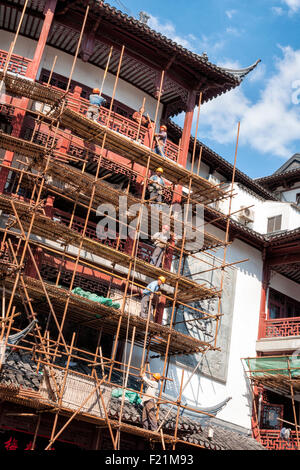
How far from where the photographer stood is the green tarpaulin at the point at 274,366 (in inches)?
928

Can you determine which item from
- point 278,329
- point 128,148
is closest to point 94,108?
point 128,148

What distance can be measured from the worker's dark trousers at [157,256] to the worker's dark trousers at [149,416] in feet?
17.1

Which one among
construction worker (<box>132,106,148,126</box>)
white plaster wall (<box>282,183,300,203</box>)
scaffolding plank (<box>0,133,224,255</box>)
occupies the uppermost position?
white plaster wall (<box>282,183,300,203</box>)

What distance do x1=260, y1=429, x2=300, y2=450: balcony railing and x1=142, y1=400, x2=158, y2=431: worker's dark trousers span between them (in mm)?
8032

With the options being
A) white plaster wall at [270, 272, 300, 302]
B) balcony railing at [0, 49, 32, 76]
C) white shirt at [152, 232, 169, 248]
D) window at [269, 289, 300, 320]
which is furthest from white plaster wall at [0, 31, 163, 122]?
window at [269, 289, 300, 320]

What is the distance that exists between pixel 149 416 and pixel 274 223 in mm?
15590

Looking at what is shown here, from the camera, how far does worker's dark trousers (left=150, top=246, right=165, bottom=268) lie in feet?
67.8

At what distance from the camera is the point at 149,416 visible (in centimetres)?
1705

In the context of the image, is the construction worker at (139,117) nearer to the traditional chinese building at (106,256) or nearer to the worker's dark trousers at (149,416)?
the traditional chinese building at (106,256)

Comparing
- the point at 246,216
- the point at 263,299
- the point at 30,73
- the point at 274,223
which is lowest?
the point at 263,299

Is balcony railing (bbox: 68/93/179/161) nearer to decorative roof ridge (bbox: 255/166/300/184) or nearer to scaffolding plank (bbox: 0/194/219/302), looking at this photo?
scaffolding plank (bbox: 0/194/219/302)

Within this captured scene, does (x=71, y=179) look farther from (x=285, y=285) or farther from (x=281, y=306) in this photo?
(x=285, y=285)

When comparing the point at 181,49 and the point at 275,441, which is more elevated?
the point at 181,49
